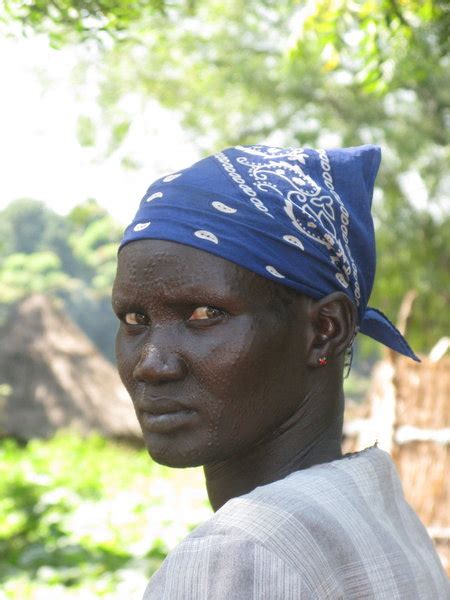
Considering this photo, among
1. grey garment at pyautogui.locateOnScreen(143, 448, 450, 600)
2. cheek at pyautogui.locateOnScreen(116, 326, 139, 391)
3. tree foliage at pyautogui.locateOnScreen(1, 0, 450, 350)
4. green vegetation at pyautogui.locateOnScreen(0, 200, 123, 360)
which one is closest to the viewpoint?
grey garment at pyautogui.locateOnScreen(143, 448, 450, 600)

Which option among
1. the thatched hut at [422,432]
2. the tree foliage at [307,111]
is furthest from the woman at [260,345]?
the tree foliage at [307,111]

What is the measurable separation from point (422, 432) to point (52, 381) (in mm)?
8401

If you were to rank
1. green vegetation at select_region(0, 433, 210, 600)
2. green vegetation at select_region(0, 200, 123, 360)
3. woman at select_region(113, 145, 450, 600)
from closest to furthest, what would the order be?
1. woman at select_region(113, 145, 450, 600)
2. green vegetation at select_region(0, 433, 210, 600)
3. green vegetation at select_region(0, 200, 123, 360)

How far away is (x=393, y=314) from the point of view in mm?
12438

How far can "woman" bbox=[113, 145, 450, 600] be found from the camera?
1.52m

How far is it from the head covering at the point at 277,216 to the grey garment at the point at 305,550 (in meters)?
0.34

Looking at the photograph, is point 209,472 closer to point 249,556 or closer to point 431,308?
point 249,556

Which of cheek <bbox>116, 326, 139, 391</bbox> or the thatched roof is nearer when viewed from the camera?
cheek <bbox>116, 326, 139, 391</bbox>

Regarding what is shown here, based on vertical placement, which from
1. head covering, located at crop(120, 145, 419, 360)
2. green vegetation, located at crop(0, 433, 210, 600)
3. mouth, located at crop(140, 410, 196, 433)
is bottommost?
green vegetation, located at crop(0, 433, 210, 600)

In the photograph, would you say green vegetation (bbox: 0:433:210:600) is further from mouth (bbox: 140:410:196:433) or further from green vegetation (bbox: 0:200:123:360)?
green vegetation (bbox: 0:200:123:360)

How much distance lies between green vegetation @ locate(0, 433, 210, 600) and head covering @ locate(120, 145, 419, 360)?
14.7 feet

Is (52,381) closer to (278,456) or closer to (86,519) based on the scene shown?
(86,519)

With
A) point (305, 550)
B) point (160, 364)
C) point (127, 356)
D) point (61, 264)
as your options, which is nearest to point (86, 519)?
point (127, 356)

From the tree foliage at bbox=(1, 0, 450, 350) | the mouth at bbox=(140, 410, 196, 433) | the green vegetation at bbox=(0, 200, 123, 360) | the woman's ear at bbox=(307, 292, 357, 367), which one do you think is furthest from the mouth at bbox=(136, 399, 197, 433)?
the green vegetation at bbox=(0, 200, 123, 360)
